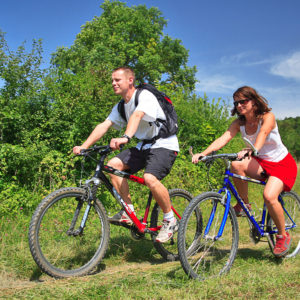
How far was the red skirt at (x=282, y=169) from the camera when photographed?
3.97 m

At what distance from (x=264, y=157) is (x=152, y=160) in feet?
4.68

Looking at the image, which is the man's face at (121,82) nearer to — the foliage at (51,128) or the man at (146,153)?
the man at (146,153)

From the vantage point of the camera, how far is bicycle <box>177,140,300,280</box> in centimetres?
327

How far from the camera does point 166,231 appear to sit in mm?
3893

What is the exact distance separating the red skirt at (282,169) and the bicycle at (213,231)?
0.22 meters

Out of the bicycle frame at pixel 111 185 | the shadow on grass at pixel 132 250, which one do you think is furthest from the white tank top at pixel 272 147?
the shadow on grass at pixel 132 250

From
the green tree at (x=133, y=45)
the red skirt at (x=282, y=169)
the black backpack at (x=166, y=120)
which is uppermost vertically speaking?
the green tree at (x=133, y=45)

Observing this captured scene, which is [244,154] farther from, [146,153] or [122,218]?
[122,218]

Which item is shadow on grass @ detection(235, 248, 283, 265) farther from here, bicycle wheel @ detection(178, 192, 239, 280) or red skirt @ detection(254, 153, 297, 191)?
red skirt @ detection(254, 153, 297, 191)

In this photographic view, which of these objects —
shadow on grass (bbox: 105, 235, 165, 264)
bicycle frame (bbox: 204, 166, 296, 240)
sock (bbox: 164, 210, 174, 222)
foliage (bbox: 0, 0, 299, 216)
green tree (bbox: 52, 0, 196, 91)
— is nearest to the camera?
bicycle frame (bbox: 204, 166, 296, 240)

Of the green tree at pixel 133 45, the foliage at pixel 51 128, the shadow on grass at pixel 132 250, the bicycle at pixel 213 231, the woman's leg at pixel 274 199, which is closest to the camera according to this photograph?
the bicycle at pixel 213 231

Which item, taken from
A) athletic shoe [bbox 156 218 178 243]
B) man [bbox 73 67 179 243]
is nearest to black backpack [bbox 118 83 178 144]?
man [bbox 73 67 179 243]

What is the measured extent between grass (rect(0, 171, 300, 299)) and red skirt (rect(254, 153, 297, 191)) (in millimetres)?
1007

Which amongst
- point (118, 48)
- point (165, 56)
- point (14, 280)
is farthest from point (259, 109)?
point (165, 56)
